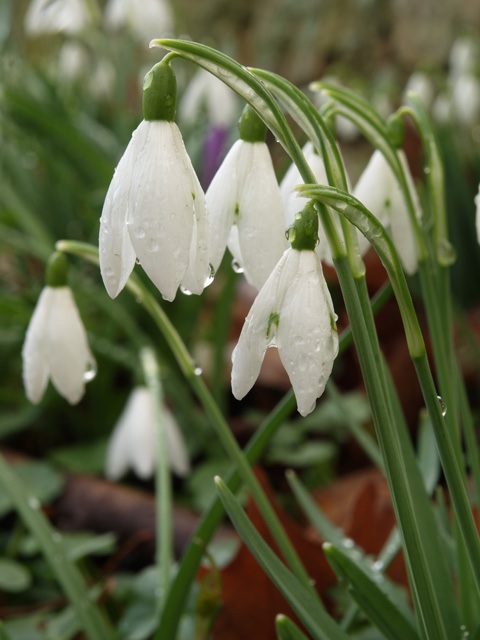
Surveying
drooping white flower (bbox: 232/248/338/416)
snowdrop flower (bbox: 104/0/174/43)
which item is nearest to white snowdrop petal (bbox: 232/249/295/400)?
drooping white flower (bbox: 232/248/338/416)

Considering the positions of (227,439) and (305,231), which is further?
(227,439)

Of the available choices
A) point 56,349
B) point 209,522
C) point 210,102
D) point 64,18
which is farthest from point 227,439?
point 64,18

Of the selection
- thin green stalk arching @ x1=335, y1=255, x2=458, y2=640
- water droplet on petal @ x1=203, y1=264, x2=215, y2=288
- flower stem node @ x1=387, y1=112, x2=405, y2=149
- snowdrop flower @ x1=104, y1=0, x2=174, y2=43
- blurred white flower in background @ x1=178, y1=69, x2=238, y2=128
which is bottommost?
thin green stalk arching @ x1=335, y1=255, x2=458, y2=640

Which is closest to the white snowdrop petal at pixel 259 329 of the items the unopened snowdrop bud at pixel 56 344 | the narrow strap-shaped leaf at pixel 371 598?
the narrow strap-shaped leaf at pixel 371 598

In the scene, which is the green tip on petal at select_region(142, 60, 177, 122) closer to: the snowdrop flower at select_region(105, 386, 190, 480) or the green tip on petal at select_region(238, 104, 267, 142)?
the green tip on petal at select_region(238, 104, 267, 142)

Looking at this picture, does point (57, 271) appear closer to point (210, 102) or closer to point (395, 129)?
point (395, 129)

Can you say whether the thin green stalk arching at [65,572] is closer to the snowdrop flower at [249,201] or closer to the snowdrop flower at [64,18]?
the snowdrop flower at [249,201]
